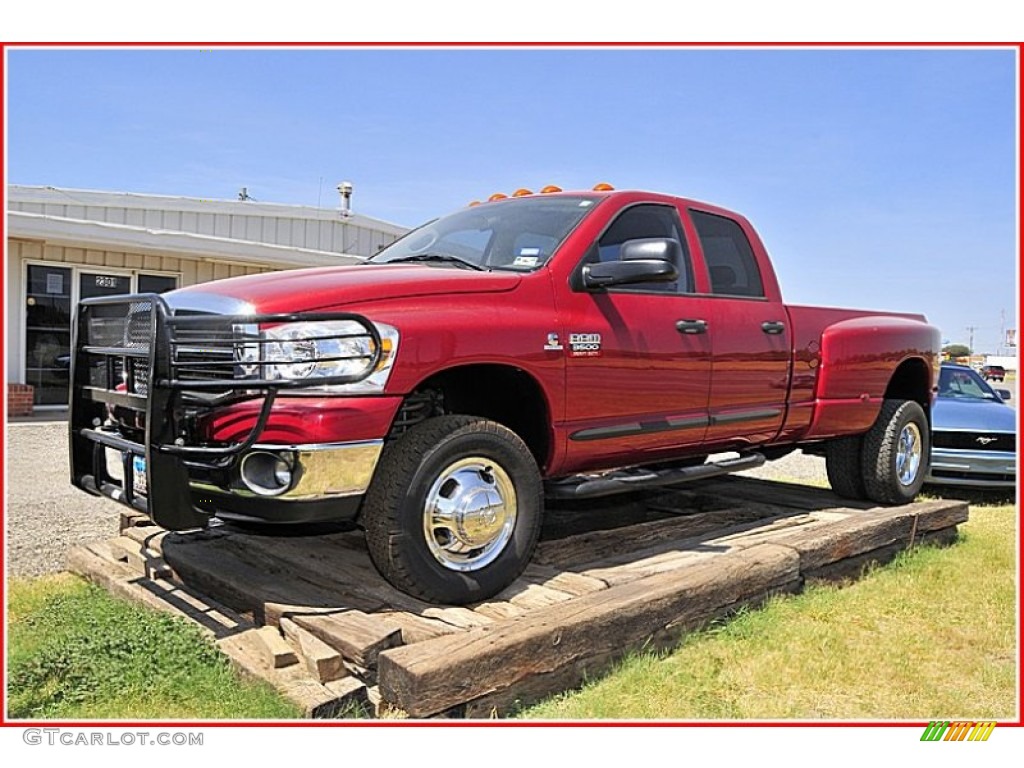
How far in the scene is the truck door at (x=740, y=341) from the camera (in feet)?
16.4

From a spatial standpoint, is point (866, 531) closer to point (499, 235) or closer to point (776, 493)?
point (776, 493)

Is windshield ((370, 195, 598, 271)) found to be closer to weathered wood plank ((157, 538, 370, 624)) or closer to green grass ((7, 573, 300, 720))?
weathered wood plank ((157, 538, 370, 624))

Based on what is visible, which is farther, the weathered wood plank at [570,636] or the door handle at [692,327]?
the door handle at [692,327]

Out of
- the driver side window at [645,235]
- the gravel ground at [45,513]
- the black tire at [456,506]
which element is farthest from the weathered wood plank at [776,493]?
the gravel ground at [45,513]

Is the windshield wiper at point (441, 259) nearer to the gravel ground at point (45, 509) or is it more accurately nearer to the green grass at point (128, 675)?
the green grass at point (128, 675)

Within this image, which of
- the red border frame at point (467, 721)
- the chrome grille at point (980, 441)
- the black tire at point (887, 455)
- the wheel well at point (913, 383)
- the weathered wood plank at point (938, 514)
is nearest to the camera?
the red border frame at point (467, 721)

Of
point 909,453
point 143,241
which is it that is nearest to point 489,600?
point 909,453

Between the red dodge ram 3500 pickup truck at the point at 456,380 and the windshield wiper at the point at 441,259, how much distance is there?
0.14 feet

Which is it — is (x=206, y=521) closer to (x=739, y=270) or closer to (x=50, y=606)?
(x=50, y=606)

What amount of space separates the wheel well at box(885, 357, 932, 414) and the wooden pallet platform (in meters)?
1.03

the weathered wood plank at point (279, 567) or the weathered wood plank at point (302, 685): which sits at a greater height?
the weathered wood plank at point (279, 567)

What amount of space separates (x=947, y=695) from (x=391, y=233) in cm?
1600

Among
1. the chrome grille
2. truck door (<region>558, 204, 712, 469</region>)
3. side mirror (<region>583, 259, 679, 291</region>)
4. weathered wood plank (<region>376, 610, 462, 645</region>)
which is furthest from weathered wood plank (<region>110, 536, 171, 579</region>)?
the chrome grille

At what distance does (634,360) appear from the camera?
4.45 meters
